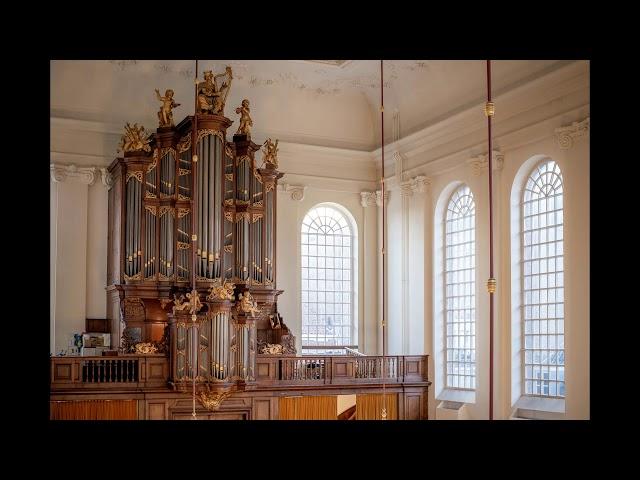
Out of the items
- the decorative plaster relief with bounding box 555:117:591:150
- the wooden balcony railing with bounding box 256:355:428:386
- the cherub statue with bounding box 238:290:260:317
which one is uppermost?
the decorative plaster relief with bounding box 555:117:591:150

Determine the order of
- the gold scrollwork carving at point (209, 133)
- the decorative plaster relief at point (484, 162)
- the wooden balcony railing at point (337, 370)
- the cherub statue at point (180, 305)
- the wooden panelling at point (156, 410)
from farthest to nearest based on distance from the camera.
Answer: the gold scrollwork carving at point (209, 133)
the wooden balcony railing at point (337, 370)
the decorative plaster relief at point (484, 162)
the cherub statue at point (180, 305)
the wooden panelling at point (156, 410)

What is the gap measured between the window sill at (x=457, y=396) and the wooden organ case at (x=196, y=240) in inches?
112

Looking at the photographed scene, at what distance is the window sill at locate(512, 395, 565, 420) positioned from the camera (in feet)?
47.2

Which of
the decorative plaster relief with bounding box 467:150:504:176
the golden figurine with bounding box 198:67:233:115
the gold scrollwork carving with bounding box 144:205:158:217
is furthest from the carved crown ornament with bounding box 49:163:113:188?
the decorative plaster relief with bounding box 467:150:504:176

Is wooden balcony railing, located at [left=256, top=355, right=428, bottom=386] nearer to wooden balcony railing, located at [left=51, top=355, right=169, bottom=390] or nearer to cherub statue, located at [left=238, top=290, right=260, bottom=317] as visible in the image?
cherub statue, located at [left=238, top=290, right=260, bottom=317]

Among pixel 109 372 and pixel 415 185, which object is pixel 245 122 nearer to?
pixel 415 185

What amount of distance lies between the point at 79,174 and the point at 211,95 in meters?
2.81

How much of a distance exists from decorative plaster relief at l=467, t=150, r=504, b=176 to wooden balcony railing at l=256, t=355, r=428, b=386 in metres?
3.44

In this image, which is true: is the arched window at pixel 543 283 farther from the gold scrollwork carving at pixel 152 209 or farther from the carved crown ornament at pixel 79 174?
the carved crown ornament at pixel 79 174

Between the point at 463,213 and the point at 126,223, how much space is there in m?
5.92

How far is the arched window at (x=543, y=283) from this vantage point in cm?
1470

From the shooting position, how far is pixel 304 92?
19.3 m

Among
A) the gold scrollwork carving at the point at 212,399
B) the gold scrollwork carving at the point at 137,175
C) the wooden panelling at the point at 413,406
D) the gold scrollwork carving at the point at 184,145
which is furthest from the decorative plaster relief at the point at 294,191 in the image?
the gold scrollwork carving at the point at 212,399

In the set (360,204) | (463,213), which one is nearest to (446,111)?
(463,213)
